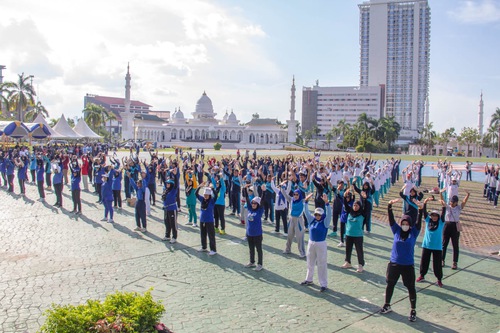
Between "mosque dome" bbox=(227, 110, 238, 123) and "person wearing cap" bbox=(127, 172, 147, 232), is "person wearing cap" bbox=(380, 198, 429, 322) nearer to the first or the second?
"person wearing cap" bbox=(127, 172, 147, 232)

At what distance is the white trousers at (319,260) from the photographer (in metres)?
7.88

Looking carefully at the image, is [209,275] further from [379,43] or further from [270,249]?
[379,43]

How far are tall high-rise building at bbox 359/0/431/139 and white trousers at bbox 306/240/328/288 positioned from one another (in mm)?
135597

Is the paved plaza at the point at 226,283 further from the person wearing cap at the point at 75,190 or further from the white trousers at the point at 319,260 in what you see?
the person wearing cap at the point at 75,190

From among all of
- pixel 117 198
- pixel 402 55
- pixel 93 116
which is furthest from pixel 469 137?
pixel 117 198

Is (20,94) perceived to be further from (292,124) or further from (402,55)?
(402,55)

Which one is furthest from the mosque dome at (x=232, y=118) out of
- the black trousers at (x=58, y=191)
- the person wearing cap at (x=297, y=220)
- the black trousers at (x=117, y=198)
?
the person wearing cap at (x=297, y=220)

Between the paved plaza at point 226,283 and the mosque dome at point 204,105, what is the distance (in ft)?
363

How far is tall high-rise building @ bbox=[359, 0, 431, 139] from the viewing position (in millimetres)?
138750

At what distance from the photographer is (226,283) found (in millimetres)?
8133

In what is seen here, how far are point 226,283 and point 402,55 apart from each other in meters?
147

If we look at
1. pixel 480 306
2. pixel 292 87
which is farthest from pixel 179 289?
pixel 292 87

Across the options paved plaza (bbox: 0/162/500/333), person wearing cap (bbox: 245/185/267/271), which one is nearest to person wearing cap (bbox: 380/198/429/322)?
paved plaza (bbox: 0/162/500/333)

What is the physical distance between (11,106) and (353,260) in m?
55.6
